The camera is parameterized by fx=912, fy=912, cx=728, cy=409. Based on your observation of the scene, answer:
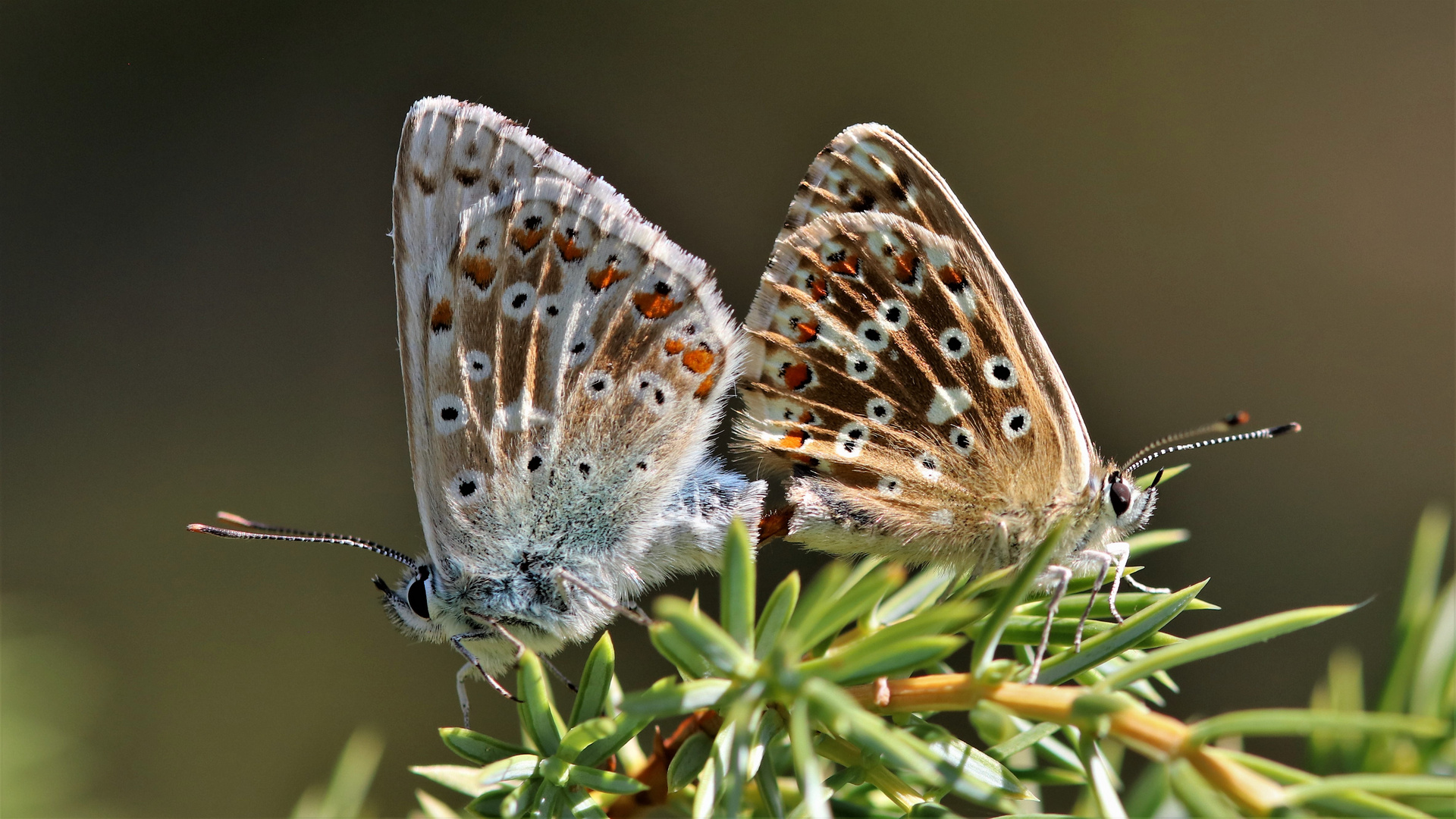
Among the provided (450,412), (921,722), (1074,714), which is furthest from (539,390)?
(1074,714)

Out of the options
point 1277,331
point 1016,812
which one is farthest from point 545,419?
point 1277,331

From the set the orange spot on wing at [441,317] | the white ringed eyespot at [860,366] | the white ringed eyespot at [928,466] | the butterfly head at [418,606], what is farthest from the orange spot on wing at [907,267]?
the butterfly head at [418,606]

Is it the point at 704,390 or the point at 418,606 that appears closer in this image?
the point at 418,606

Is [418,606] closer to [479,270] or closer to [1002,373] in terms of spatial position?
[479,270]

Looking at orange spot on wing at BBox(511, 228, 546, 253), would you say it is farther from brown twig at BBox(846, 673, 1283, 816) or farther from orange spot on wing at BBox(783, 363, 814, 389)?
brown twig at BBox(846, 673, 1283, 816)

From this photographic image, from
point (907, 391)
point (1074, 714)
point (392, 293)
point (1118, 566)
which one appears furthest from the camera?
point (392, 293)

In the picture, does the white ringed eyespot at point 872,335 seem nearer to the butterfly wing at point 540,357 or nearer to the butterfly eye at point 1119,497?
the butterfly wing at point 540,357
